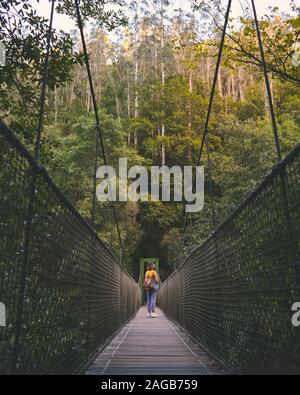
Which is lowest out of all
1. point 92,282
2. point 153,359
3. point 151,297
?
point 153,359

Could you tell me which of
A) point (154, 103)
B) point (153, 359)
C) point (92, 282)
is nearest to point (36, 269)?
point (92, 282)

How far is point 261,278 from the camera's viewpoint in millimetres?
1620

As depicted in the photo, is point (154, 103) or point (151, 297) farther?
point (154, 103)

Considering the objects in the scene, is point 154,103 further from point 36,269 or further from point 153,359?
point 36,269

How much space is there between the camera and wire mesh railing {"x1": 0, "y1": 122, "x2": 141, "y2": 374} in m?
1.09

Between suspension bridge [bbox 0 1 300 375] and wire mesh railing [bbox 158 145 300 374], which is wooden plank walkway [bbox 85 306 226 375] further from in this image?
wire mesh railing [bbox 158 145 300 374]

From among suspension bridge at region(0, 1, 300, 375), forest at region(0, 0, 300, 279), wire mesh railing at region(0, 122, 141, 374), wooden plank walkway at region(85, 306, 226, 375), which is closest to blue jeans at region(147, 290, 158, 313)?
forest at region(0, 0, 300, 279)

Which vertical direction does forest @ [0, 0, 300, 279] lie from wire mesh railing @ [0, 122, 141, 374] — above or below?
above

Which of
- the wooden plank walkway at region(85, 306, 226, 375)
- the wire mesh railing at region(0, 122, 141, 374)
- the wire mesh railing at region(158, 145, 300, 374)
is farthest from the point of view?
the wooden plank walkway at region(85, 306, 226, 375)

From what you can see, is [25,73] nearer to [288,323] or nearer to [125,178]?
[288,323]

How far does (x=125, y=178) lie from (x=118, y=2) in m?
10.5

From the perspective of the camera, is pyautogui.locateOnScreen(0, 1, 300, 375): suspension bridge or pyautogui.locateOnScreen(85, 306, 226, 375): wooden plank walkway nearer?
pyautogui.locateOnScreen(0, 1, 300, 375): suspension bridge

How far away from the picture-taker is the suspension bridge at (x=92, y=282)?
3.73ft

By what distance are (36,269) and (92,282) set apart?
134cm
